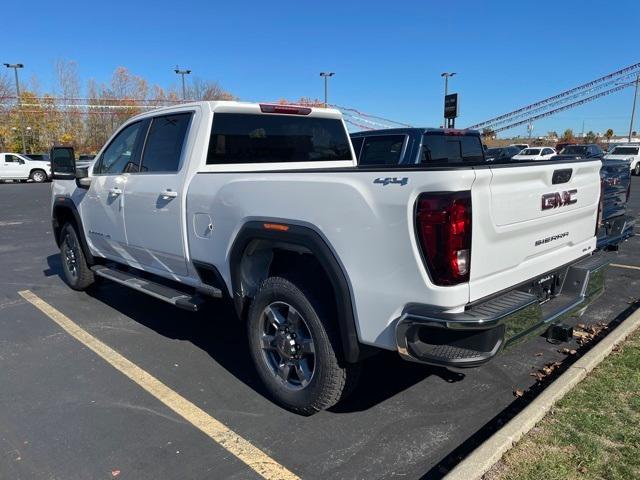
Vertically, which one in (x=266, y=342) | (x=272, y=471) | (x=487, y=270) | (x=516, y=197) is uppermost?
(x=516, y=197)

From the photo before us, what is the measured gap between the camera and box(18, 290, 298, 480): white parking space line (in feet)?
9.18

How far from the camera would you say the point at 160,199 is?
4.21m

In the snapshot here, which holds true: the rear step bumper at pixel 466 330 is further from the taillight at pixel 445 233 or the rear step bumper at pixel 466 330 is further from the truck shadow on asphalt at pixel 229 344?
the truck shadow on asphalt at pixel 229 344

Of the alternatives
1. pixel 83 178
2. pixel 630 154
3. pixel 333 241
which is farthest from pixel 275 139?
pixel 630 154

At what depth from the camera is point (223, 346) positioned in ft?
14.8

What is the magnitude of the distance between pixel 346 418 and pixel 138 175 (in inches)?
112

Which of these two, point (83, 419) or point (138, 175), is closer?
point (83, 419)

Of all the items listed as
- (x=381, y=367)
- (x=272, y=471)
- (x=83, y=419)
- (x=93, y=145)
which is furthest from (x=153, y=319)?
(x=93, y=145)

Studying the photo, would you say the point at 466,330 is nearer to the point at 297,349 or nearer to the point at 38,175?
the point at 297,349

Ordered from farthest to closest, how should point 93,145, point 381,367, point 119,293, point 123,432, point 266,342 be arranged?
point 93,145 → point 119,293 → point 381,367 → point 266,342 → point 123,432

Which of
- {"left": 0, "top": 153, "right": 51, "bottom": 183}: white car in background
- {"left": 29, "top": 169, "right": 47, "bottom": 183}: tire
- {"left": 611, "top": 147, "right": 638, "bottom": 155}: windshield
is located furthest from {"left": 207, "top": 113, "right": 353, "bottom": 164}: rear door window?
{"left": 611, "top": 147, "right": 638, "bottom": 155}: windshield

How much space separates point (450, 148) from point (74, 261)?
17.1 ft

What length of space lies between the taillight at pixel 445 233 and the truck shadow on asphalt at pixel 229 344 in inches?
54.8

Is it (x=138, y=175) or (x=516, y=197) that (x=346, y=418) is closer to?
(x=516, y=197)
